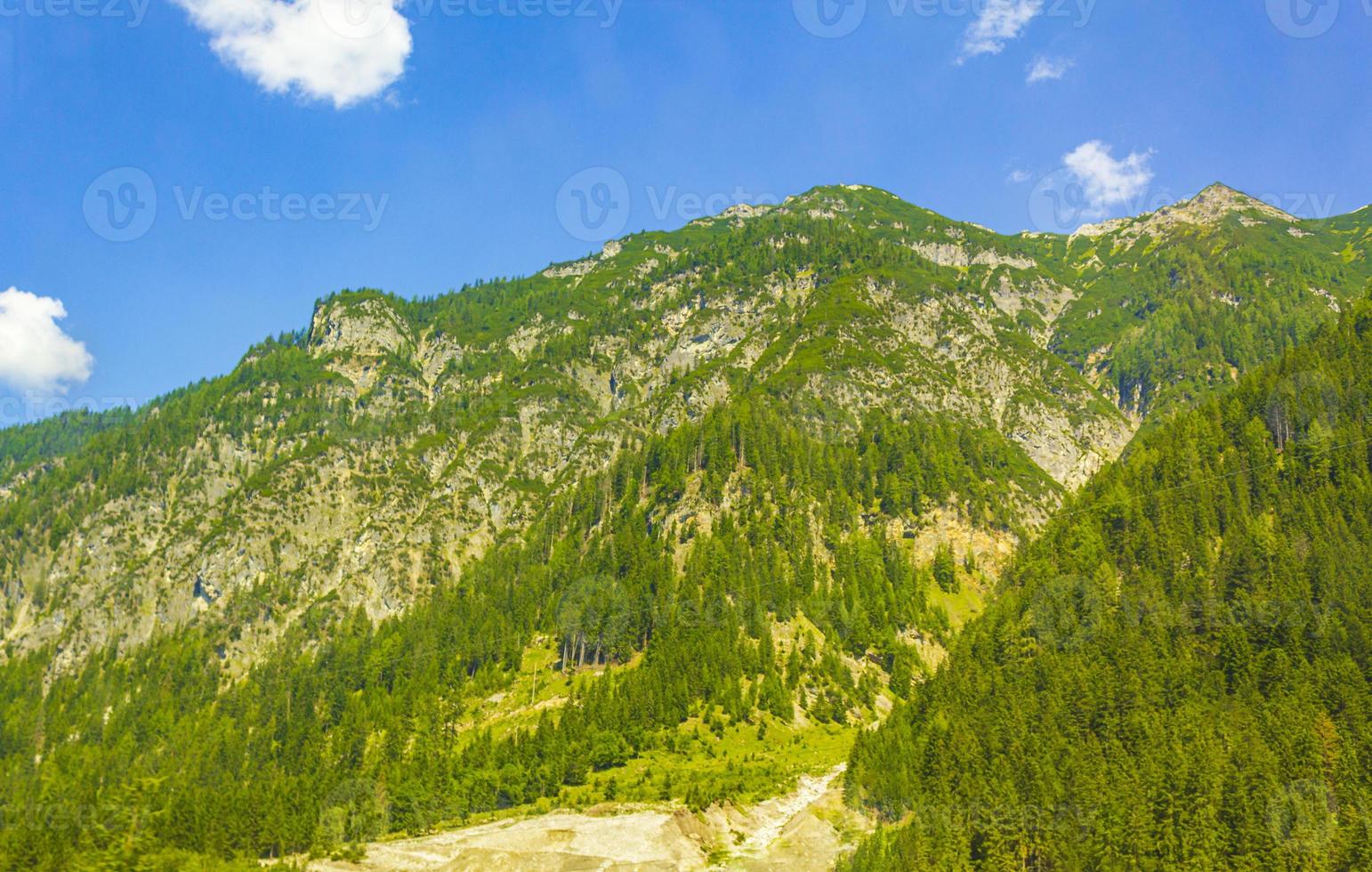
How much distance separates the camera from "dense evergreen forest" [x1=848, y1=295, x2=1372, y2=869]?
276ft

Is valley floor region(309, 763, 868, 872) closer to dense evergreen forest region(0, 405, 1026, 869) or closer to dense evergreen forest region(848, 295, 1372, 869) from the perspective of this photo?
dense evergreen forest region(0, 405, 1026, 869)

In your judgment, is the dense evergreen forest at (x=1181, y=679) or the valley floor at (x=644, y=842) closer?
the dense evergreen forest at (x=1181, y=679)

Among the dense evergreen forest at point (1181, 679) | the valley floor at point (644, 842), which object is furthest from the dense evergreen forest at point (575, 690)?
the dense evergreen forest at point (1181, 679)

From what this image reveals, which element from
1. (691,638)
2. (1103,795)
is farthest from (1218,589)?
(691,638)

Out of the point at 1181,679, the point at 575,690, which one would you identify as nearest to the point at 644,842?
the point at 575,690

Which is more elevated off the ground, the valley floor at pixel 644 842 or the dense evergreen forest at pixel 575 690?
the dense evergreen forest at pixel 575 690

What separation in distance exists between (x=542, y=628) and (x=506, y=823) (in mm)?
86911

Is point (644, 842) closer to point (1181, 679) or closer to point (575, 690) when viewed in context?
point (575, 690)

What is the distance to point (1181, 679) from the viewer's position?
10875 centimetres

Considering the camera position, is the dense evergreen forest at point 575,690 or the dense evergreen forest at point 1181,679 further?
the dense evergreen forest at point 575,690

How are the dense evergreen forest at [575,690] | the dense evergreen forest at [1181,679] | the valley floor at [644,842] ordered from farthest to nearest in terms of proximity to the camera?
1. the dense evergreen forest at [575,690]
2. the valley floor at [644,842]
3. the dense evergreen forest at [1181,679]

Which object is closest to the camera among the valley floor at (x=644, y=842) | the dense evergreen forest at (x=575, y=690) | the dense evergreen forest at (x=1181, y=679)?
the dense evergreen forest at (x=1181, y=679)

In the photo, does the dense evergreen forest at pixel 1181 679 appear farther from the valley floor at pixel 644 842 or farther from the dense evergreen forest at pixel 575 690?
the dense evergreen forest at pixel 575 690

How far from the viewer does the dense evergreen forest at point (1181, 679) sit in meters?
84.2
